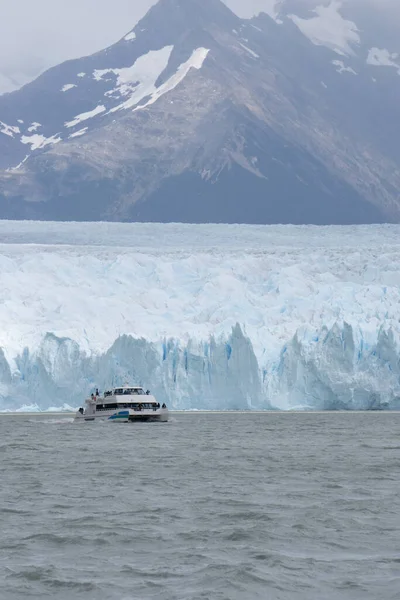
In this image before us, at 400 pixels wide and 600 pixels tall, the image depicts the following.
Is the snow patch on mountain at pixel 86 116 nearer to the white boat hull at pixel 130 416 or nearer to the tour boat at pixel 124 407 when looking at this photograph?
the tour boat at pixel 124 407

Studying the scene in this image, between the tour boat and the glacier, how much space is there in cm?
297

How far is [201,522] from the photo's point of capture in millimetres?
15914

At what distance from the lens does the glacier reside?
46.5 m

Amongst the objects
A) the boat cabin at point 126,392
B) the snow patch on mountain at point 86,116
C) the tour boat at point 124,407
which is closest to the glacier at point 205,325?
the boat cabin at point 126,392

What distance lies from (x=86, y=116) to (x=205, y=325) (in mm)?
103173

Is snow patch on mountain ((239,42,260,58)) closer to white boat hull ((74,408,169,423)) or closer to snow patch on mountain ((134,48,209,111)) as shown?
snow patch on mountain ((134,48,209,111))

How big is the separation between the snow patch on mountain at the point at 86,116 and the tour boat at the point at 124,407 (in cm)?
10597

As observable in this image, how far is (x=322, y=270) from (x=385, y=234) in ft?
32.2

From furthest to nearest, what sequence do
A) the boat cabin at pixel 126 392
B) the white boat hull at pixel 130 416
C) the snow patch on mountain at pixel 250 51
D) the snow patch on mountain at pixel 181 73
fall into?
the snow patch on mountain at pixel 250 51 → the snow patch on mountain at pixel 181 73 → the boat cabin at pixel 126 392 → the white boat hull at pixel 130 416

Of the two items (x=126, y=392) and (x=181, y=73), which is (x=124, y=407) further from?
(x=181, y=73)

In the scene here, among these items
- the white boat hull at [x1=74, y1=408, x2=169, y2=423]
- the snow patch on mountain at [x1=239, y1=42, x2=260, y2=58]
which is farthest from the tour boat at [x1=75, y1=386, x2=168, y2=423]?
the snow patch on mountain at [x1=239, y1=42, x2=260, y2=58]

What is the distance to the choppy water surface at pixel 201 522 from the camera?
12.0m

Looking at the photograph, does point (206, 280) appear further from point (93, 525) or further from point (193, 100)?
point (193, 100)

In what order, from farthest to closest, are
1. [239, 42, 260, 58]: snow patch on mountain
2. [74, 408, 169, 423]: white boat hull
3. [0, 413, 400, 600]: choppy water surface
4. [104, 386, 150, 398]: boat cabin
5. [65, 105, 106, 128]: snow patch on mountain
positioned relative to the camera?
[65, 105, 106, 128]: snow patch on mountain → [239, 42, 260, 58]: snow patch on mountain → [104, 386, 150, 398]: boat cabin → [74, 408, 169, 423]: white boat hull → [0, 413, 400, 600]: choppy water surface
